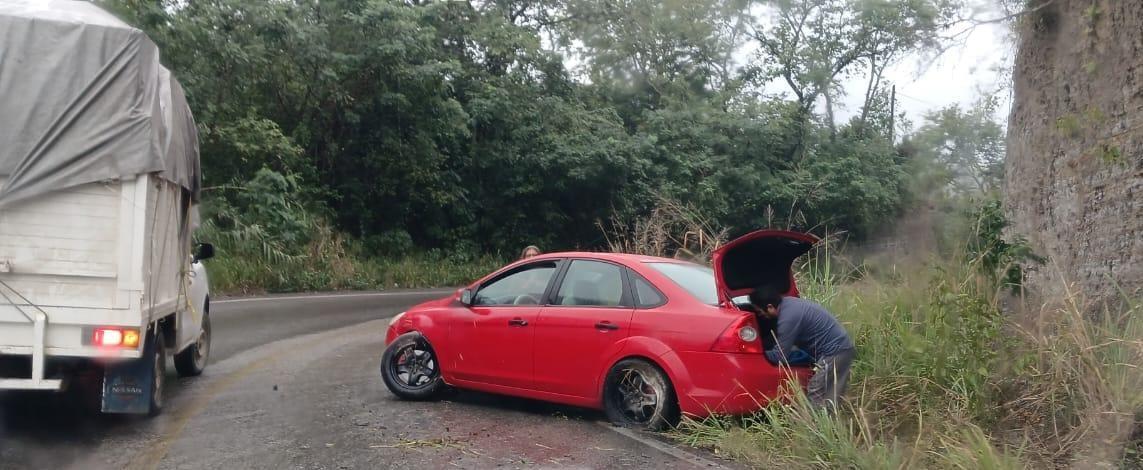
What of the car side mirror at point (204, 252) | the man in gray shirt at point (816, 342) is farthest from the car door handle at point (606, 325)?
Result: the car side mirror at point (204, 252)

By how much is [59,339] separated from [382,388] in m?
3.47

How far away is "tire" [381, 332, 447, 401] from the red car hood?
2817mm

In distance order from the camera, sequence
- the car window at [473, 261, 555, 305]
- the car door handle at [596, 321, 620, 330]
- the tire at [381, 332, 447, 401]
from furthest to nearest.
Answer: the tire at [381, 332, 447, 401] → the car window at [473, 261, 555, 305] → the car door handle at [596, 321, 620, 330]

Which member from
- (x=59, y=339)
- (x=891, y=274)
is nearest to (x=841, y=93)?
(x=891, y=274)

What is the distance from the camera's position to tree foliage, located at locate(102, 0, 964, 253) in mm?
23688

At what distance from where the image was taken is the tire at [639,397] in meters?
7.23

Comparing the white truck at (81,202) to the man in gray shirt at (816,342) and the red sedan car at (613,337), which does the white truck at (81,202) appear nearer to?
the red sedan car at (613,337)

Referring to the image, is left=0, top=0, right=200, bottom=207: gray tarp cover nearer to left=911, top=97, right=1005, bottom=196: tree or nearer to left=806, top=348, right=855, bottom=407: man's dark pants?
left=806, top=348, right=855, bottom=407: man's dark pants

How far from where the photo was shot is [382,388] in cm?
939

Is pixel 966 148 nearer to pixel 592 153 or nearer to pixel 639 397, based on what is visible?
pixel 592 153

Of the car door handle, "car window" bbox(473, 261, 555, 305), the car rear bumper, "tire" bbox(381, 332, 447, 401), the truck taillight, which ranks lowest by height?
"tire" bbox(381, 332, 447, 401)

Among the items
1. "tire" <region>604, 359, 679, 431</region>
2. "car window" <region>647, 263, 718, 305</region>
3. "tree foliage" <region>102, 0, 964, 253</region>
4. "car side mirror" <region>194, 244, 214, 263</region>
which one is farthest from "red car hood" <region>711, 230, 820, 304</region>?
"tree foliage" <region>102, 0, 964, 253</region>

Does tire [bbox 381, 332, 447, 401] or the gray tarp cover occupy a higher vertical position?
the gray tarp cover

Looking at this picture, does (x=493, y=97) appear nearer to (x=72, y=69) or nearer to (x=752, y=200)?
(x=752, y=200)
